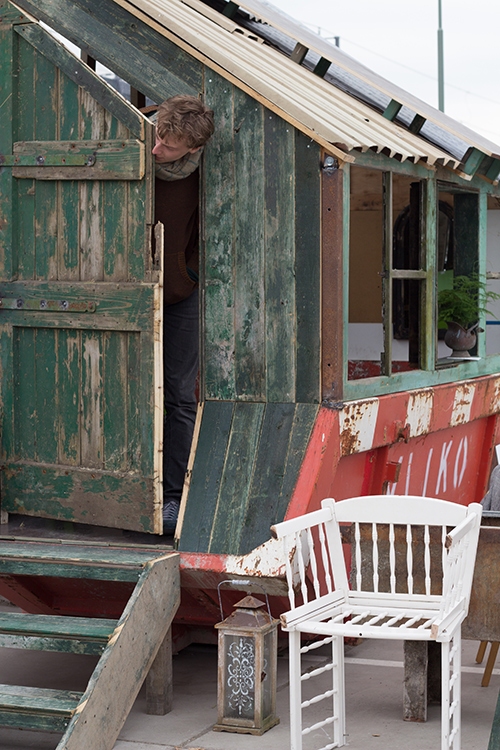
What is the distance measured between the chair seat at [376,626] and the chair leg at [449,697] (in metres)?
0.12

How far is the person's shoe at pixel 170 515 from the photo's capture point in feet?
19.5

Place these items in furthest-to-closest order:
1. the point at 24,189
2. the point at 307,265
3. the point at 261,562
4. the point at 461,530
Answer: the point at 24,189
the point at 307,265
the point at 261,562
the point at 461,530

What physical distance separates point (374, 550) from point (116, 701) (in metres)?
1.33

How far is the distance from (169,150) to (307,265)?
91 centimetres

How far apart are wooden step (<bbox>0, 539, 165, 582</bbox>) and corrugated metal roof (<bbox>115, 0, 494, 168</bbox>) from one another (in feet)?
7.23

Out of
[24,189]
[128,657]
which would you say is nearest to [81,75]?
[24,189]

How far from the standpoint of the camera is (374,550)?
17.2 feet

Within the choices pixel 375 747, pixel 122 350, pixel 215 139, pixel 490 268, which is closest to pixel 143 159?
pixel 215 139

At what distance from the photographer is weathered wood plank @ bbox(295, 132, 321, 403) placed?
566 centimetres

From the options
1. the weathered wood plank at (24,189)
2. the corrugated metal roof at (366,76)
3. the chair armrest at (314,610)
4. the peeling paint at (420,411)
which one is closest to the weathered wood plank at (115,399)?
the weathered wood plank at (24,189)

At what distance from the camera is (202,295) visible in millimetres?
6008

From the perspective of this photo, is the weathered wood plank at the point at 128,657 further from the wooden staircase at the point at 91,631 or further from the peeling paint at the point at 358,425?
the peeling paint at the point at 358,425

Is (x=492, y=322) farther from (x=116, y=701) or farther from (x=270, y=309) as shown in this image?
(x=116, y=701)

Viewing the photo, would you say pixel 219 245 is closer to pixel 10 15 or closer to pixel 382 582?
pixel 10 15
